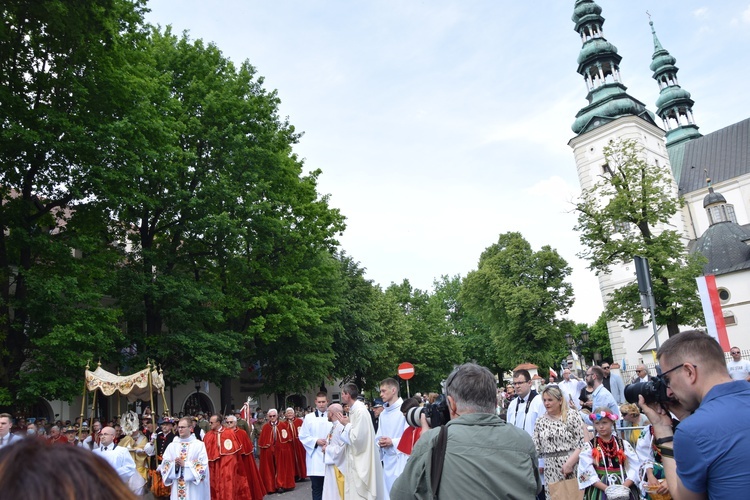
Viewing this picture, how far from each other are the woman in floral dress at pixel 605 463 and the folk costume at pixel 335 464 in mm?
4011

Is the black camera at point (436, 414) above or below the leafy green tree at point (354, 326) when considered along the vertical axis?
below

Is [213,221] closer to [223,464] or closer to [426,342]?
[223,464]

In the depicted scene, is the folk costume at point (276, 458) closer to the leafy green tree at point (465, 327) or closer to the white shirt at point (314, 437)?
the white shirt at point (314, 437)

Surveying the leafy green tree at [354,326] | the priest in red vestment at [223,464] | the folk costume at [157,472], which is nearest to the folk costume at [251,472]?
the priest in red vestment at [223,464]

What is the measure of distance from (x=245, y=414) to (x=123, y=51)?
13180mm

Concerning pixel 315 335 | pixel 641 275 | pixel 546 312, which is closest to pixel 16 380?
pixel 315 335

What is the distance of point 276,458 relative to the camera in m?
17.3

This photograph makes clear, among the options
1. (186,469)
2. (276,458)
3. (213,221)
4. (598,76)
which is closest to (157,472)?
(186,469)

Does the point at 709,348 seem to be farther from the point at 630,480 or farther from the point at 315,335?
the point at 315,335

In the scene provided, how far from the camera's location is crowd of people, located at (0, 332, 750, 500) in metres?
2.54

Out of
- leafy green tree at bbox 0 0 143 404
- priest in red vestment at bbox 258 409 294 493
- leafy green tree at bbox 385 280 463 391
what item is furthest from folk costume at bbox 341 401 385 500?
leafy green tree at bbox 385 280 463 391

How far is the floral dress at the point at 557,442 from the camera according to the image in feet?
21.9

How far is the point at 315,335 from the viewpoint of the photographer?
2981cm

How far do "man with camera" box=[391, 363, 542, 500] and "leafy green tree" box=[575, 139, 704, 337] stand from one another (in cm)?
2615
